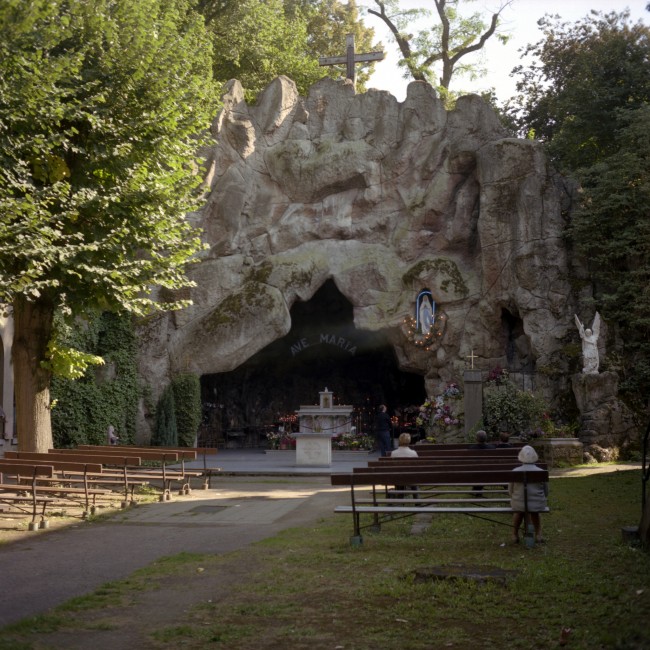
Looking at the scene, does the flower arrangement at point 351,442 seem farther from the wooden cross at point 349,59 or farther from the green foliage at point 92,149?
the wooden cross at point 349,59

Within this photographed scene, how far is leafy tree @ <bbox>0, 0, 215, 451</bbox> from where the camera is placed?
13672 mm

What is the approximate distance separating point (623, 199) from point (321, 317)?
1196 cm

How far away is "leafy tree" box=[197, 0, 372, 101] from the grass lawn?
27.7m

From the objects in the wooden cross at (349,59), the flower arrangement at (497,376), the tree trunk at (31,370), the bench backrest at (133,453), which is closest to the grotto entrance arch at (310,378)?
the flower arrangement at (497,376)

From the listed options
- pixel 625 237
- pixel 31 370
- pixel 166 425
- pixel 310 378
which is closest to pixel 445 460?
pixel 31 370

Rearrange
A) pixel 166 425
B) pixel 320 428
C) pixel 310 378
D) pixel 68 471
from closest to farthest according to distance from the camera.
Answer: pixel 68 471, pixel 166 425, pixel 320 428, pixel 310 378

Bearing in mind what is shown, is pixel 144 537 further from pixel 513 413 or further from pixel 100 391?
pixel 100 391

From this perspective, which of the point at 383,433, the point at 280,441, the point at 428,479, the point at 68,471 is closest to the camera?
the point at 428,479

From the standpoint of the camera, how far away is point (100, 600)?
6.94 metres

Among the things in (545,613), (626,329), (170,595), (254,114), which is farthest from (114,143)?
(626,329)

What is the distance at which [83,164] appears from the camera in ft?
49.8

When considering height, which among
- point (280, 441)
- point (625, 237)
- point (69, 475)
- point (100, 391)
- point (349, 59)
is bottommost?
point (280, 441)

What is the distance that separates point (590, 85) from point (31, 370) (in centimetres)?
2114

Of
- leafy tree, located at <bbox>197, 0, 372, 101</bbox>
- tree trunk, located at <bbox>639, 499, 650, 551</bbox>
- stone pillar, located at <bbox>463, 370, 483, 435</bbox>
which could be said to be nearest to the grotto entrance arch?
stone pillar, located at <bbox>463, 370, 483, 435</bbox>
